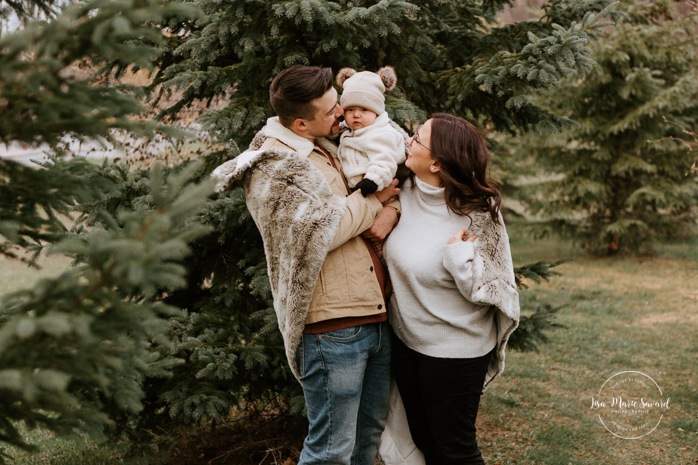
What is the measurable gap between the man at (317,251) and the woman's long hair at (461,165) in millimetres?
301

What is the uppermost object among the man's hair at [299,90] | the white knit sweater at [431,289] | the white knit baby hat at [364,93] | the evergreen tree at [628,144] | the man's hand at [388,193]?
the man's hair at [299,90]

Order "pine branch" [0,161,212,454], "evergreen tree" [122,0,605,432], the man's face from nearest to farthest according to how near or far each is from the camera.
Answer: "pine branch" [0,161,212,454] < the man's face < "evergreen tree" [122,0,605,432]

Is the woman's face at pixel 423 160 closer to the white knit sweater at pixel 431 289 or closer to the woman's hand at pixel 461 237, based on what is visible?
the white knit sweater at pixel 431 289

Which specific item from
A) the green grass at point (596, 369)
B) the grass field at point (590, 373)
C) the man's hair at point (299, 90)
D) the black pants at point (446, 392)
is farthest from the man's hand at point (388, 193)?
the green grass at point (596, 369)

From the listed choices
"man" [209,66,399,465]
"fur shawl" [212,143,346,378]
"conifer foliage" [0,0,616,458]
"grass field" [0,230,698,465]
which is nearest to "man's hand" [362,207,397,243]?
"man" [209,66,399,465]

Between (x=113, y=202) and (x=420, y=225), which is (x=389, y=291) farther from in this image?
(x=113, y=202)

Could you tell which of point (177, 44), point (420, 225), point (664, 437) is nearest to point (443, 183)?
point (420, 225)

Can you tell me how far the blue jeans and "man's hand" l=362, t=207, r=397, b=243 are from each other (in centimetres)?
37

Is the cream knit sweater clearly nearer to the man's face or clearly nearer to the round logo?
the man's face

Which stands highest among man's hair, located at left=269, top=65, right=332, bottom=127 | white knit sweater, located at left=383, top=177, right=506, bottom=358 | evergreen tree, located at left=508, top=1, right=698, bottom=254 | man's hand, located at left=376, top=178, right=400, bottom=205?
man's hair, located at left=269, top=65, right=332, bottom=127

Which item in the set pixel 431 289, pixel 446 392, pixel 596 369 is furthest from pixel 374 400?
pixel 596 369

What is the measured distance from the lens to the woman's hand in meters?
2.73

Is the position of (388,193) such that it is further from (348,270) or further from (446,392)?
(446,392)

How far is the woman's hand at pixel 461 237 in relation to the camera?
2730 millimetres
